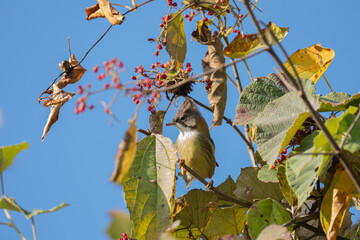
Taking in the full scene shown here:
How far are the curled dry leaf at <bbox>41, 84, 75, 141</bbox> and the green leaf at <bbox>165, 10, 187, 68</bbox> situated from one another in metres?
0.46

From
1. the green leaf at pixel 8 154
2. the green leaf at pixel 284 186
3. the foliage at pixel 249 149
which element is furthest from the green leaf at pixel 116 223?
the green leaf at pixel 284 186

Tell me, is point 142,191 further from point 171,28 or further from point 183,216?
point 171,28

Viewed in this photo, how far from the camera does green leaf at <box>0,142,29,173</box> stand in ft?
4.15

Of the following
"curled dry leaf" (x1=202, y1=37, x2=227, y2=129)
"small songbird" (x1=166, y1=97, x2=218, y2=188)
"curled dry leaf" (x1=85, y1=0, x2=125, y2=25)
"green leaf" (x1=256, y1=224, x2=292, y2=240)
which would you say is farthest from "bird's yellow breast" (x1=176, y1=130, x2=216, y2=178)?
"green leaf" (x1=256, y1=224, x2=292, y2=240)

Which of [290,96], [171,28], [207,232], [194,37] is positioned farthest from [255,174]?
[171,28]

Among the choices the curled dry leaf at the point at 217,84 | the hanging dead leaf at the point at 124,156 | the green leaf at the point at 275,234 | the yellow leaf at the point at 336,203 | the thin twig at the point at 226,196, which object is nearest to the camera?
the hanging dead leaf at the point at 124,156

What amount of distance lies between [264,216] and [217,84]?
0.58m

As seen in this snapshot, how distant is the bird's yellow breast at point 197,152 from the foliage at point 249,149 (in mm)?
1208

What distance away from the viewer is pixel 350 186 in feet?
4.55

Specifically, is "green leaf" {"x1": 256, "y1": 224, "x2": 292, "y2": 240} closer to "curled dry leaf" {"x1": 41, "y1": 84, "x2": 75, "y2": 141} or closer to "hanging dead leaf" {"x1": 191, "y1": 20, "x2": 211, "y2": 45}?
"hanging dead leaf" {"x1": 191, "y1": 20, "x2": 211, "y2": 45}

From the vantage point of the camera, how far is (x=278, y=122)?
4.99 ft

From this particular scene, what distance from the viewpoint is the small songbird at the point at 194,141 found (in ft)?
11.1

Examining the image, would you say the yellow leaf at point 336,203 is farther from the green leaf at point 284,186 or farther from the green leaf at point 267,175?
the green leaf at point 267,175

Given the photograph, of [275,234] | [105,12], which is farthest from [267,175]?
[105,12]
